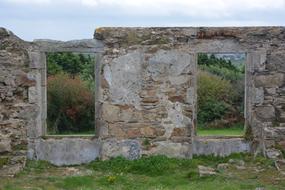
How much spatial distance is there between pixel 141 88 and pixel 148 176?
154cm

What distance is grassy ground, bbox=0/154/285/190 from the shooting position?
801cm

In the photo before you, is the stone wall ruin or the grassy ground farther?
the stone wall ruin

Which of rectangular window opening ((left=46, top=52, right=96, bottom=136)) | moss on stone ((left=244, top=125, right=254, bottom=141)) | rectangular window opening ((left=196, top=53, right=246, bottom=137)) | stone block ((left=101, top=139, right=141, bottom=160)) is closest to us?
stone block ((left=101, top=139, right=141, bottom=160))

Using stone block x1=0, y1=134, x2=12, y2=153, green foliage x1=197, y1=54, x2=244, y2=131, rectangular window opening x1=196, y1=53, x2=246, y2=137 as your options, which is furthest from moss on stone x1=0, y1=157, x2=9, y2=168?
green foliage x1=197, y1=54, x2=244, y2=131

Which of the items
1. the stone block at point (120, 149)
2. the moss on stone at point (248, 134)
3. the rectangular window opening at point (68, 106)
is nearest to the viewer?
the stone block at point (120, 149)

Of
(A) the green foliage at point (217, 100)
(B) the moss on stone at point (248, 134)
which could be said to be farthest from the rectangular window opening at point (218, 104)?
(B) the moss on stone at point (248, 134)

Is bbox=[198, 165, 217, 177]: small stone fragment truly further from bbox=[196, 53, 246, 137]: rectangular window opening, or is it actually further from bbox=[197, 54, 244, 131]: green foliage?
bbox=[197, 54, 244, 131]: green foliage

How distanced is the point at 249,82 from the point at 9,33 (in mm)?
4205

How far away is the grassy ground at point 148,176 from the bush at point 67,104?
25.2 feet

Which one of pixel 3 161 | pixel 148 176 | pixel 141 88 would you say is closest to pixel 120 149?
pixel 148 176

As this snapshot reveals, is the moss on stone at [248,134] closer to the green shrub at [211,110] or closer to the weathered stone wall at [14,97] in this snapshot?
the weathered stone wall at [14,97]

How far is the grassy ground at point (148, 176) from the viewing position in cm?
801

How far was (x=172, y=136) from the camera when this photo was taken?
9555mm

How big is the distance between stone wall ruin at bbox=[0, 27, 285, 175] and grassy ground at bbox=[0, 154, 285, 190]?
284 mm
